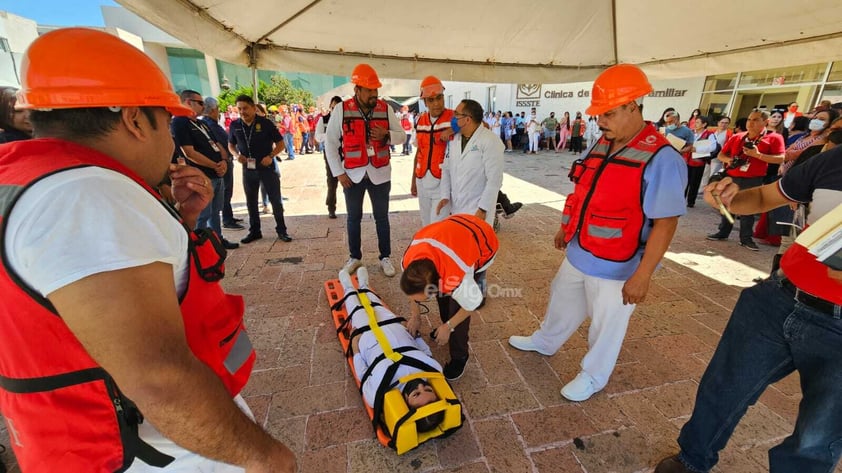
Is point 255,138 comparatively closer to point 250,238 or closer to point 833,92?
point 250,238

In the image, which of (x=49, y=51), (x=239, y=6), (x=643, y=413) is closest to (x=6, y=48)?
(x=239, y=6)

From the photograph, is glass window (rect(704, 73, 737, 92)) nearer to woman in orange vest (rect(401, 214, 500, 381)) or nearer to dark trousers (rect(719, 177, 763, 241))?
dark trousers (rect(719, 177, 763, 241))

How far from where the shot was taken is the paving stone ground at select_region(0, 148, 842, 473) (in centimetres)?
204

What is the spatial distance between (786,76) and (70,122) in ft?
57.3

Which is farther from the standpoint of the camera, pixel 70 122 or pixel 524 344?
pixel 524 344

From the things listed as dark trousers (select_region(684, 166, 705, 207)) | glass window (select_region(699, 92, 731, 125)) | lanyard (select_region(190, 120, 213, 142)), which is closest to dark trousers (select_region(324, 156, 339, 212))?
lanyard (select_region(190, 120, 213, 142))

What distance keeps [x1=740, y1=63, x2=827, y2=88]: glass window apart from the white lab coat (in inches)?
Result: 485

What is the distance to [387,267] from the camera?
4.24 meters

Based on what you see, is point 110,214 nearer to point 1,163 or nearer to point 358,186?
point 1,163

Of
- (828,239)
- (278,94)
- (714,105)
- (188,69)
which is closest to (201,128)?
(828,239)

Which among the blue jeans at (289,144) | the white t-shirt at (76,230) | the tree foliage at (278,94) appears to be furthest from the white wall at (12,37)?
the white t-shirt at (76,230)

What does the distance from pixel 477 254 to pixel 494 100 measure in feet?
75.4

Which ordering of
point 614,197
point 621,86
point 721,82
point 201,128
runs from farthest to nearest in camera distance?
point 721,82
point 201,128
point 614,197
point 621,86

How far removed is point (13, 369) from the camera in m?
0.73
